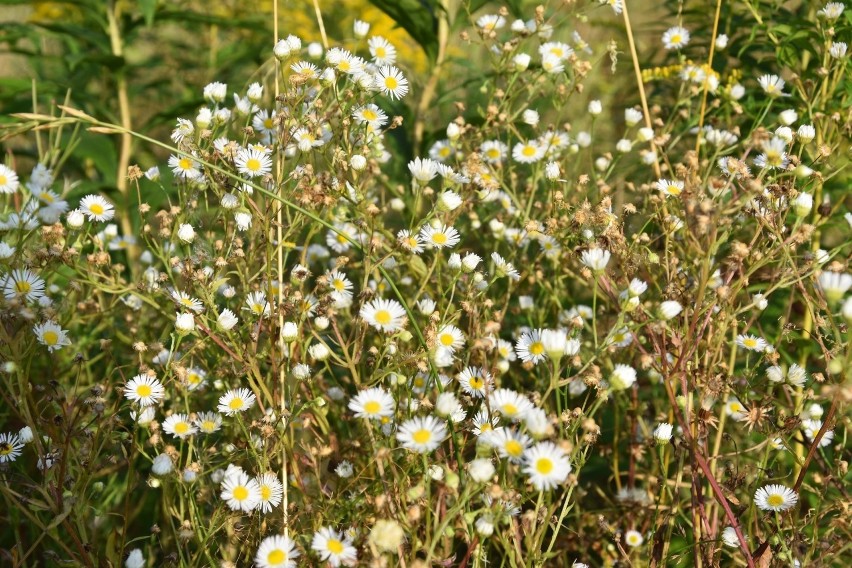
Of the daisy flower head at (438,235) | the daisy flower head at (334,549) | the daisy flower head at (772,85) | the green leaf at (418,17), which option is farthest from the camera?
the green leaf at (418,17)

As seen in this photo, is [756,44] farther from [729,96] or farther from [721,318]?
[721,318]

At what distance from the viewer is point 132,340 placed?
1.72m

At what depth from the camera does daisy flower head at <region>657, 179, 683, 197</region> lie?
1417 millimetres

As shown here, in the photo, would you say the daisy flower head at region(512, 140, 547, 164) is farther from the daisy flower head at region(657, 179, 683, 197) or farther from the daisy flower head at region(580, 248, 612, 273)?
the daisy flower head at region(580, 248, 612, 273)

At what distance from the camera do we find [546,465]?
0.93 m

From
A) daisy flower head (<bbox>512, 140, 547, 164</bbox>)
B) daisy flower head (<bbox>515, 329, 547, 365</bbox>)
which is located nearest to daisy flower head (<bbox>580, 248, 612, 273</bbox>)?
daisy flower head (<bbox>515, 329, 547, 365</bbox>)

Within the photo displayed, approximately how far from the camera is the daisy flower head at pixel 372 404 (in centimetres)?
111

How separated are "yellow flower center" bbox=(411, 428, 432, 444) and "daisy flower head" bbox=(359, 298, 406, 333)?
25 centimetres

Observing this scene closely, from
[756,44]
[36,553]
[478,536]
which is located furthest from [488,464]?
[756,44]

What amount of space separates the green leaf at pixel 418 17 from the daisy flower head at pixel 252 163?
0.83 meters

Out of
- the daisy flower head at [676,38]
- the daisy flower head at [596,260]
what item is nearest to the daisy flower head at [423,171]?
the daisy flower head at [596,260]

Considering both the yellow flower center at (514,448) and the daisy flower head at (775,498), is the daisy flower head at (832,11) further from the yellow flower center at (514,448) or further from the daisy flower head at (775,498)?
the yellow flower center at (514,448)

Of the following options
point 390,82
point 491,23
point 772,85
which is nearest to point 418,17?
point 491,23

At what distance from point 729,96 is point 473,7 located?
0.71 meters
